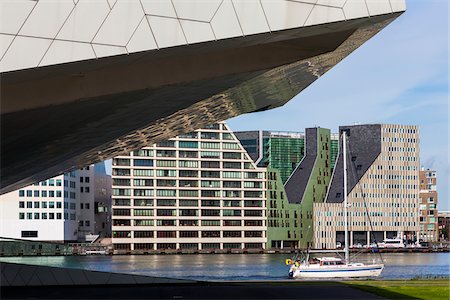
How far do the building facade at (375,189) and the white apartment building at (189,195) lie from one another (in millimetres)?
24882

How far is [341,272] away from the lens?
74.6 metres

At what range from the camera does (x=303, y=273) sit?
248 feet

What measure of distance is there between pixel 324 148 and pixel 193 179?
1691 inches

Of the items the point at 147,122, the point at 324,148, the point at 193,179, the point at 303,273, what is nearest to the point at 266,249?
the point at 193,179

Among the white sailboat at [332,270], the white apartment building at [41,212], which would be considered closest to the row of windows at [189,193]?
A: the white apartment building at [41,212]

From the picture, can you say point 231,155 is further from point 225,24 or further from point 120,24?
point 120,24

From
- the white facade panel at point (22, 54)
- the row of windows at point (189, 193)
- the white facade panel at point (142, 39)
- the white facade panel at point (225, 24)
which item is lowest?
the row of windows at point (189, 193)

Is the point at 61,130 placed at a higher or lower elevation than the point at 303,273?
higher

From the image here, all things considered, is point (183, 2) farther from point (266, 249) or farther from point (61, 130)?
point (266, 249)

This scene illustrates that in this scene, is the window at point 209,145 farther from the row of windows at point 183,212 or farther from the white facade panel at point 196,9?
Answer: the white facade panel at point 196,9

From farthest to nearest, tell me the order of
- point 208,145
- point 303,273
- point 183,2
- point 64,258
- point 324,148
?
point 324,148 < point 208,145 < point 303,273 < point 64,258 < point 183,2

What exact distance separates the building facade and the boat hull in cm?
9940

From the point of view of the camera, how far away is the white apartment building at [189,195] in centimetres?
14975

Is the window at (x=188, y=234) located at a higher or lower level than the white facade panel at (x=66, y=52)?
lower
